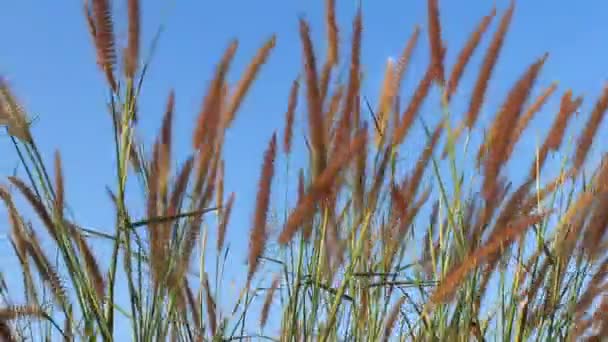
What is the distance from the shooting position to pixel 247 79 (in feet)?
5.81

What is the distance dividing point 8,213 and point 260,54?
23.3 inches

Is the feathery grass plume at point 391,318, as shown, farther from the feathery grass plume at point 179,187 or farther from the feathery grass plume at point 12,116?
the feathery grass plume at point 12,116

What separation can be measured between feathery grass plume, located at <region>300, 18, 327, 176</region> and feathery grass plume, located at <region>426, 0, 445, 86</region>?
9.9 inches

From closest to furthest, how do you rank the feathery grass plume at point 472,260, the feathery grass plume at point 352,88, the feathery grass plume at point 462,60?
the feathery grass plume at point 472,260
the feathery grass plume at point 352,88
the feathery grass plume at point 462,60

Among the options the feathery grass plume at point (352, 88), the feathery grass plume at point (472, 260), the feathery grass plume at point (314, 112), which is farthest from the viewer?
the feathery grass plume at point (352, 88)

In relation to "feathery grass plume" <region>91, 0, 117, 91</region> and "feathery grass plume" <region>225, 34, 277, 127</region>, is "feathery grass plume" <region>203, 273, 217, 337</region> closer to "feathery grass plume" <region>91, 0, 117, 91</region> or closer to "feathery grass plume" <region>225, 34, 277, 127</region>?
"feathery grass plume" <region>225, 34, 277, 127</region>

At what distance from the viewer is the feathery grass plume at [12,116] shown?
4.93ft

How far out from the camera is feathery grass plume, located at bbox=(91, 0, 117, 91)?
1524 mm

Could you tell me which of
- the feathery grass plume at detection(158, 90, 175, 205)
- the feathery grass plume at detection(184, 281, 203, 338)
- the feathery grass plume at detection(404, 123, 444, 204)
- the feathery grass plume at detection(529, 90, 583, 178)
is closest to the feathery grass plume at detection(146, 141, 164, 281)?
the feathery grass plume at detection(158, 90, 175, 205)

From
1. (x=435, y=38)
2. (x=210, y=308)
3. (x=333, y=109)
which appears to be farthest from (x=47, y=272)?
(x=435, y=38)

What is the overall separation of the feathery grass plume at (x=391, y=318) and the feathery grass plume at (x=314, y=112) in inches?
16.0

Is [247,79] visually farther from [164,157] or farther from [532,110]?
[532,110]

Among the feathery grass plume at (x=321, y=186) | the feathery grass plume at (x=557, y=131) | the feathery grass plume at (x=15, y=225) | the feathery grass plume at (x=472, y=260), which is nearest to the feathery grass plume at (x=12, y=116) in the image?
the feathery grass plume at (x=15, y=225)

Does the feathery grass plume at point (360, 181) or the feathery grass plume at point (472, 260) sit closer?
the feathery grass plume at point (472, 260)
